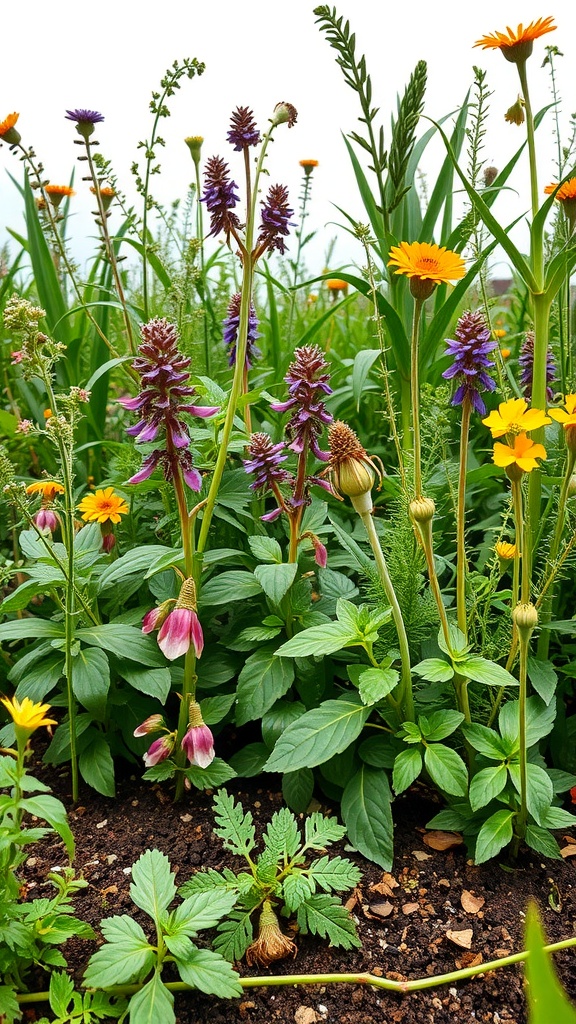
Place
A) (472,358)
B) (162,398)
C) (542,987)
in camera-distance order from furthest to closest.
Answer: (472,358) < (162,398) < (542,987)

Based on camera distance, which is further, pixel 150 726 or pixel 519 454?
pixel 150 726

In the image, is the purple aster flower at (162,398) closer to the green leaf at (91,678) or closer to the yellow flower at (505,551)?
the green leaf at (91,678)

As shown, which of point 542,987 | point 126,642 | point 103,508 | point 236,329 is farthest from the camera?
point 236,329

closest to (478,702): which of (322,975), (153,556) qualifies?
(322,975)

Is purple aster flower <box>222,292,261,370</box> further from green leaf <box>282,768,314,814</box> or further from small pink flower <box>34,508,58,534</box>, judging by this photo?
green leaf <box>282,768,314,814</box>

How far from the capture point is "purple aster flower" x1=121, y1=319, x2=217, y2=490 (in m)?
1.16

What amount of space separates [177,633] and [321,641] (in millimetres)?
246

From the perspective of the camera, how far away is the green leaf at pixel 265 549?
4.78 ft

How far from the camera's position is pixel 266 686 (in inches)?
55.1

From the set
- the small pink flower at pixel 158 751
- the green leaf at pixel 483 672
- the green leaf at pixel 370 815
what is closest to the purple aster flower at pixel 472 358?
the green leaf at pixel 483 672

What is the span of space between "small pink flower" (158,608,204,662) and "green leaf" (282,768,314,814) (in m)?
0.39

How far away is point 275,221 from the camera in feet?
4.71

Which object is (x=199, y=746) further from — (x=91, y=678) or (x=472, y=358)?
(x=472, y=358)

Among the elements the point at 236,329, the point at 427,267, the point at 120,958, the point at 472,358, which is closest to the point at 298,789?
the point at 120,958
